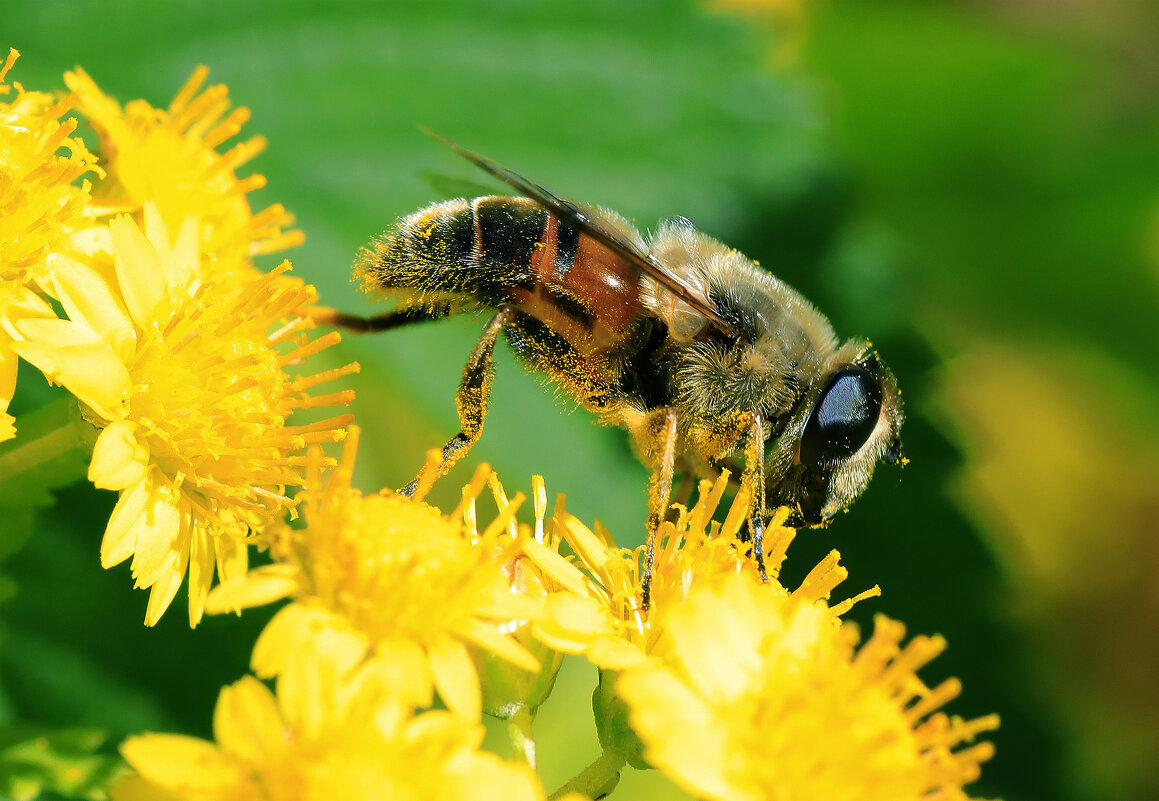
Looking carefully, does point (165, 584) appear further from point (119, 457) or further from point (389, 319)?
point (389, 319)

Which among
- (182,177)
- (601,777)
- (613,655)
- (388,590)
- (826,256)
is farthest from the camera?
(826,256)

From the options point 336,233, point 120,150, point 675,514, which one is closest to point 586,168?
point 336,233

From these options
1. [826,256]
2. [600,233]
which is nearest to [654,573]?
[600,233]

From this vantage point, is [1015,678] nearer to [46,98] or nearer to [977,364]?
[977,364]

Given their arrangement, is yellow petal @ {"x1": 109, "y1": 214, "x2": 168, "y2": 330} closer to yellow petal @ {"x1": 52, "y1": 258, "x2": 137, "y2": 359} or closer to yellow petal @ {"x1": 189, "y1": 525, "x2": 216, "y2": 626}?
yellow petal @ {"x1": 52, "y1": 258, "x2": 137, "y2": 359}

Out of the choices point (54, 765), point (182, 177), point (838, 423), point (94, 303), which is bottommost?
point (54, 765)
